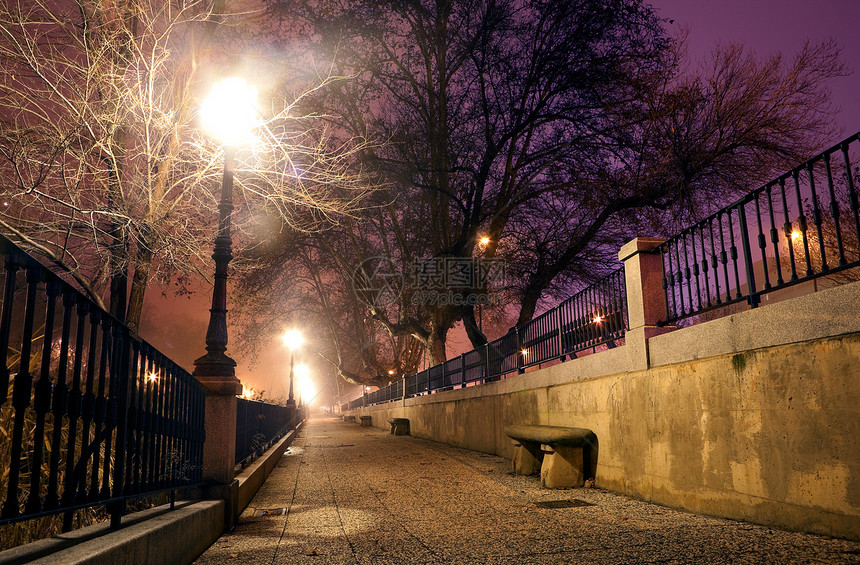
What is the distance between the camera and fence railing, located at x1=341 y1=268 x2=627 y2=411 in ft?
26.6

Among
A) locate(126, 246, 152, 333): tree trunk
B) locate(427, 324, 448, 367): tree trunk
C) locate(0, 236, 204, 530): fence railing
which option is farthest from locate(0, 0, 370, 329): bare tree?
locate(427, 324, 448, 367): tree trunk

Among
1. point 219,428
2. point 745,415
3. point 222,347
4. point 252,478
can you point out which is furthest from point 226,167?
point 745,415

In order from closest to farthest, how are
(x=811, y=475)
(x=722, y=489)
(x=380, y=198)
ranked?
(x=811, y=475) < (x=722, y=489) < (x=380, y=198)

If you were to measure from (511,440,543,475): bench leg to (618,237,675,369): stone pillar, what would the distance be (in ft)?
9.20

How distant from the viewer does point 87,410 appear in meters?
3.08

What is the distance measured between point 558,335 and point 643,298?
285 centimetres

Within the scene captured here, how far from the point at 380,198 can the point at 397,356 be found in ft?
59.5

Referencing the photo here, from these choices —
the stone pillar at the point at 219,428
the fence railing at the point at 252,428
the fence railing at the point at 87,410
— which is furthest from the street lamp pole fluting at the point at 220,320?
the fence railing at the point at 252,428

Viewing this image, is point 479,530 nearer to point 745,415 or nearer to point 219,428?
point 745,415

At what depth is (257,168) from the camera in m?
11.4

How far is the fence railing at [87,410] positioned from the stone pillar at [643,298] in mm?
5149

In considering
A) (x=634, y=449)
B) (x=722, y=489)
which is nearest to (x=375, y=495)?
(x=634, y=449)

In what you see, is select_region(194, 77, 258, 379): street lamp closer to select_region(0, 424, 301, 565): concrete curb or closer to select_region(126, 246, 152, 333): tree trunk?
select_region(0, 424, 301, 565): concrete curb

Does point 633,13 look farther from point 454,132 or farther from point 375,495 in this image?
point 375,495
